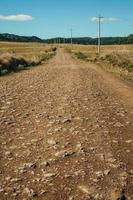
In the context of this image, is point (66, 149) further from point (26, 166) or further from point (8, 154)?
point (26, 166)

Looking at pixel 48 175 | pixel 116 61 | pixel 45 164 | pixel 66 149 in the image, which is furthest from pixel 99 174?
pixel 116 61

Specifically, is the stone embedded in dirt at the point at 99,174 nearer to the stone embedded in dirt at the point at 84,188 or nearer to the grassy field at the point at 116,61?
the stone embedded in dirt at the point at 84,188

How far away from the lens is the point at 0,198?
573cm

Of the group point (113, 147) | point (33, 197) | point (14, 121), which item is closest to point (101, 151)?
point (113, 147)

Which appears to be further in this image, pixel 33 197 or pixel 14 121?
pixel 14 121

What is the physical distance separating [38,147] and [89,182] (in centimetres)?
220

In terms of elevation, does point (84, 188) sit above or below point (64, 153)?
above

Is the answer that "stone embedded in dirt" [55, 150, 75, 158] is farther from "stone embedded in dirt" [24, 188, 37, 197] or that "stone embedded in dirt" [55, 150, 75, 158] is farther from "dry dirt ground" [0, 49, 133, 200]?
"stone embedded in dirt" [24, 188, 37, 197]

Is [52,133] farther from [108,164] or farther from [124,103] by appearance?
[124,103]

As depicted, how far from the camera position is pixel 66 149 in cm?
813

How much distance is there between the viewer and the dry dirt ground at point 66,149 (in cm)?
606

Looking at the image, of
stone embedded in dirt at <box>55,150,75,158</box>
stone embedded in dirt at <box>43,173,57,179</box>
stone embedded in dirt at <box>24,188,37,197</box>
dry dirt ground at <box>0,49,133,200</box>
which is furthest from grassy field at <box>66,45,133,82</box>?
stone embedded in dirt at <box>24,188,37,197</box>

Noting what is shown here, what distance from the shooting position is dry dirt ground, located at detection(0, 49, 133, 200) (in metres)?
6.06

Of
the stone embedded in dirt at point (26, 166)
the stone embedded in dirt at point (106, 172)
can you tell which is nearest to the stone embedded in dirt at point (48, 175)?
the stone embedded in dirt at point (26, 166)
